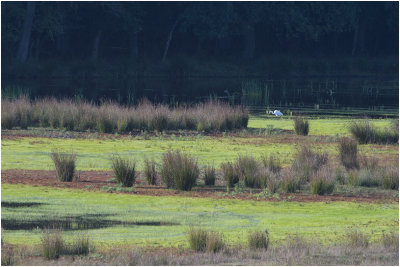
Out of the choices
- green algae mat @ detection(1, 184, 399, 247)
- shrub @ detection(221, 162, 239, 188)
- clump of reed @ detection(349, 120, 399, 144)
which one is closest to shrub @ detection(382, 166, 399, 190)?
green algae mat @ detection(1, 184, 399, 247)

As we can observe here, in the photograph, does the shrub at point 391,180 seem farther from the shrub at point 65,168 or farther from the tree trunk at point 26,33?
the tree trunk at point 26,33

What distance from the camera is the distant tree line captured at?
5381 cm

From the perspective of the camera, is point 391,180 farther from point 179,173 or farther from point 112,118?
point 112,118

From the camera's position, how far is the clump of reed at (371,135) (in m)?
24.0

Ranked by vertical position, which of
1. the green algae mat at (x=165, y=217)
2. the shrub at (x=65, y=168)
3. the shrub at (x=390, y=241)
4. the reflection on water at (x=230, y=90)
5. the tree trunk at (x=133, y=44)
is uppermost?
the tree trunk at (x=133, y=44)

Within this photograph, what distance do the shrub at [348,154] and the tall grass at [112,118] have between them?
317 inches

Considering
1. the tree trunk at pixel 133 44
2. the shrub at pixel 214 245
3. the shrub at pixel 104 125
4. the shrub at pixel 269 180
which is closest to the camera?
the shrub at pixel 214 245

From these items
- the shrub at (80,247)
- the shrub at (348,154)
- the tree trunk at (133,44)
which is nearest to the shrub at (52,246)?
the shrub at (80,247)

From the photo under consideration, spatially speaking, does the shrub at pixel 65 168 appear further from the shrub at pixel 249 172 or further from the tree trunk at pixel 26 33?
the tree trunk at pixel 26 33

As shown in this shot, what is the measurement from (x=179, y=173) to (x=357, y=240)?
537cm

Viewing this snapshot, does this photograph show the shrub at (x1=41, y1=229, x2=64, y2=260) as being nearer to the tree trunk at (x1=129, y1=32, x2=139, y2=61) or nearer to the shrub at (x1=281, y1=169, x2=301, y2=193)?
the shrub at (x1=281, y1=169, x2=301, y2=193)

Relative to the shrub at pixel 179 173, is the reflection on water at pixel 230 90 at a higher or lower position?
higher

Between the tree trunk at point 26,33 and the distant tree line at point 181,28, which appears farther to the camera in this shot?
the distant tree line at point 181,28

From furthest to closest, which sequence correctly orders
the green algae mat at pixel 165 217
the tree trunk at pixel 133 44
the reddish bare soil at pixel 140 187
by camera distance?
the tree trunk at pixel 133 44, the reddish bare soil at pixel 140 187, the green algae mat at pixel 165 217
